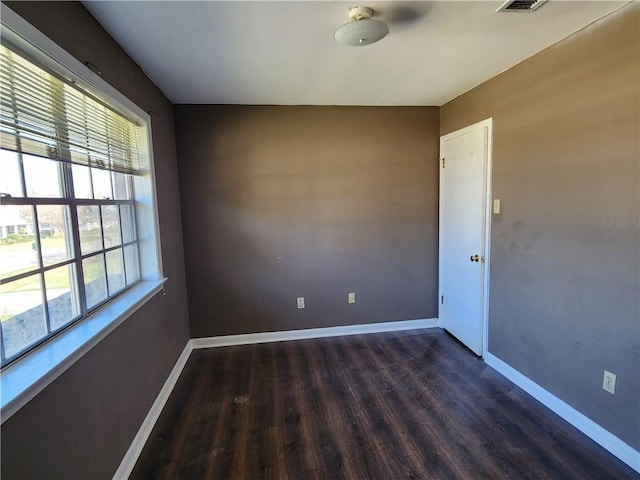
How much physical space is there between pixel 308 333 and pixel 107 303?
2.07 meters

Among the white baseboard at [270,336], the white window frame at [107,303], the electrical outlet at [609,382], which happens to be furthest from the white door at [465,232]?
the white window frame at [107,303]

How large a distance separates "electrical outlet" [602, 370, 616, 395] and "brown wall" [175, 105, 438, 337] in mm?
1836

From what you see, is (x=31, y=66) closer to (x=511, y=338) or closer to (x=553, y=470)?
(x=553, y=470)

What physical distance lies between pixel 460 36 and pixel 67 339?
259 cm

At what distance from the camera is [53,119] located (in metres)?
1.37

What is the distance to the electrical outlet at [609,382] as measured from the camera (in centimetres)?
181

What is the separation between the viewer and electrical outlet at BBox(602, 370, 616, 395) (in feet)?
5.95

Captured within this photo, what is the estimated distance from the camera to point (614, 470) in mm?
1709

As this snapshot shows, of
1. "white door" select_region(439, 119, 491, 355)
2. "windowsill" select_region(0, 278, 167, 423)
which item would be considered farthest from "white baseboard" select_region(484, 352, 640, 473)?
"windowsill" select_region(0, 278, 167, 423)

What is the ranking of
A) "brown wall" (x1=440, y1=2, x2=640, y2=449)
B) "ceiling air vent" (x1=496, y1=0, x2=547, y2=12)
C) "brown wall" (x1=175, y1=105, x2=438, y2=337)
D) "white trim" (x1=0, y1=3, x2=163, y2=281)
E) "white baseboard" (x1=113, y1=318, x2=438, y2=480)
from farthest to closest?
"brown wall" (x1=175, y1=105, x2=438, y2=337)
"white baseboard" (x1=113, y1=318, x2=438, y2=480)
"brown wall" (x1=440, y1=2, x2=640, y2=449)
"ceiling air vent" (x1=496, y1=0, x2=547, y2=12)
"white trim" (x1=0, y1=3, x2=163, y2=281)

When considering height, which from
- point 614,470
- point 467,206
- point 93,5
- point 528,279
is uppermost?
point 93,5

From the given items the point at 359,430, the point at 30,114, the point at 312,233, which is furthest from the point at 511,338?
the point at 30,114

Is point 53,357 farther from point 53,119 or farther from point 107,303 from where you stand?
point 53,119

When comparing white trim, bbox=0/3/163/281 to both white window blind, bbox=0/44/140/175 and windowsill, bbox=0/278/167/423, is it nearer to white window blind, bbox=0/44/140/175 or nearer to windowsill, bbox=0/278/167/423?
white window blind, bbox=0/44/140/175
